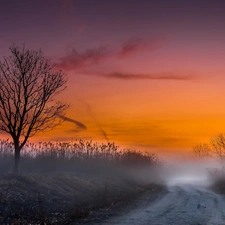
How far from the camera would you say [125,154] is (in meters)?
50.1

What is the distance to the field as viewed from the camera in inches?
643

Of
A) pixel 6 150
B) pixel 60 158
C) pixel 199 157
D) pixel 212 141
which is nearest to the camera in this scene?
pixel 6 150

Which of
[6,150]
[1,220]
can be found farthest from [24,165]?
[1,220]

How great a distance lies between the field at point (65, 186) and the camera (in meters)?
16.3

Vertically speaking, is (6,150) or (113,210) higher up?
(6,150)

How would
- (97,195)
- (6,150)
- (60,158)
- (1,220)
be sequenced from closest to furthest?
(1,220) < (97,195) < (6,150) < (60,158)

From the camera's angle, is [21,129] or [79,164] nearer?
[21,129]

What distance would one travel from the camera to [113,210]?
1973 centimetres

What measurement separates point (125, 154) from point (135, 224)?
1409 inches

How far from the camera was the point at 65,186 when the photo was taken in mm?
27016

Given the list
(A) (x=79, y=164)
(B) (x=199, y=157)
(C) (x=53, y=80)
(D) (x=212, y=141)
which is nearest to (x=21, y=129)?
(C) (x=53, y=80)

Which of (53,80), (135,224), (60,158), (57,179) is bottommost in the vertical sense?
(135,224)

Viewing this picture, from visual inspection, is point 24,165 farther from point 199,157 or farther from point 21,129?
point 199,157

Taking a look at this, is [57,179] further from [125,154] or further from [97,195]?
[125,154]
